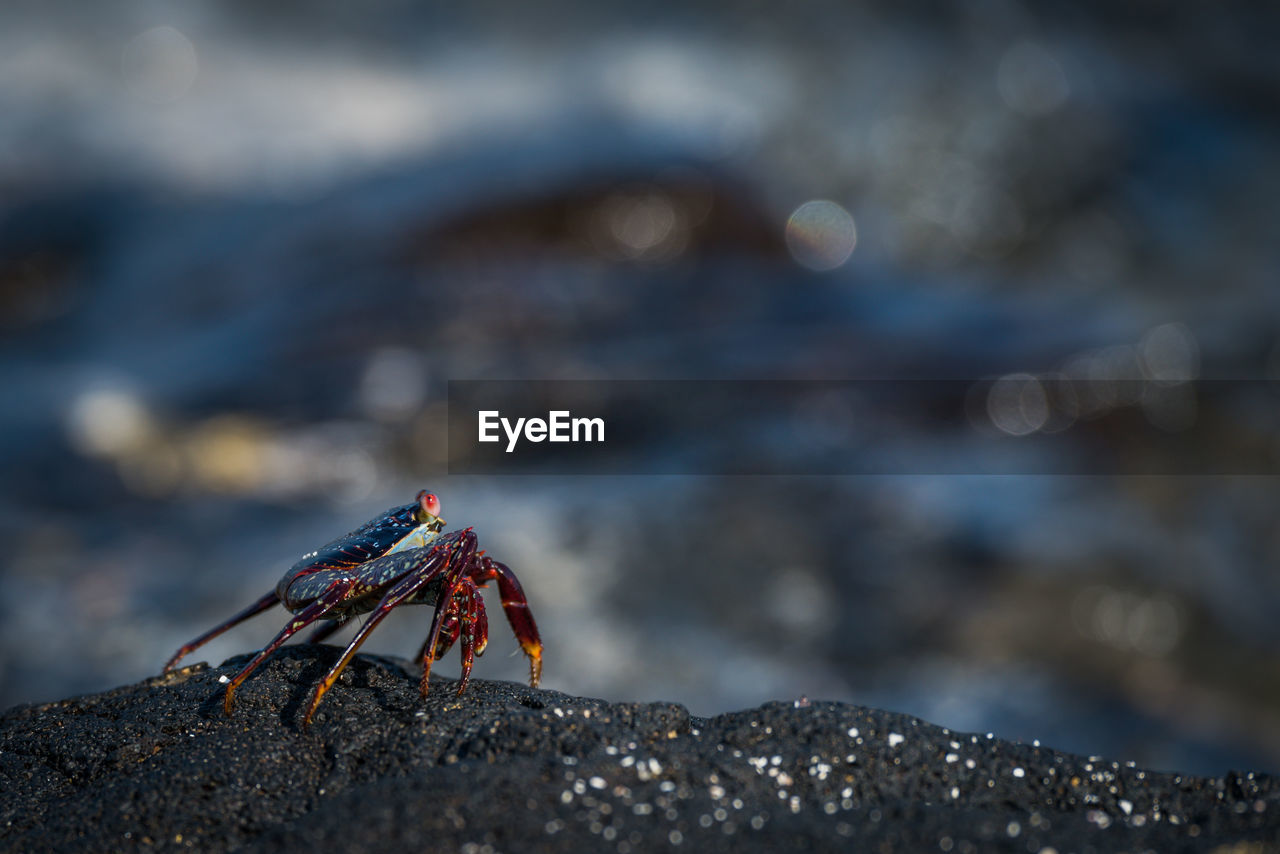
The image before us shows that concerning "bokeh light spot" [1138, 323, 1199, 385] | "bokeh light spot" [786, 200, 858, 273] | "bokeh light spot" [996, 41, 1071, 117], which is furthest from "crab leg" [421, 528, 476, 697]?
"bokeh light spot" [996, 41, 1071, 117]

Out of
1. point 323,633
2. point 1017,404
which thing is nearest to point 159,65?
point 1017,404

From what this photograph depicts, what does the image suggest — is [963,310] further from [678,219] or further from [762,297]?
[678,219]

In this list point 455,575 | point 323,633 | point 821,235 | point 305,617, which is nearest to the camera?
point 305,617

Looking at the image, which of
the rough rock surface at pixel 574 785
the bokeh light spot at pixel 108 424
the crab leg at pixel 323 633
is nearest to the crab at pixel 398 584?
the rough rock surface at pixel 574 785

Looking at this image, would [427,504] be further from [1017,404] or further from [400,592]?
[1017,404]

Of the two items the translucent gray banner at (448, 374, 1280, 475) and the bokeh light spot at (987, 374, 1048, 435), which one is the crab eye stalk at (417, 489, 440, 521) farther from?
the bokeh light spot at (987, 374, 1048, 435)
